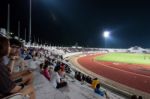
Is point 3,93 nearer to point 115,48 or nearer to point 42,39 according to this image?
point 42,39

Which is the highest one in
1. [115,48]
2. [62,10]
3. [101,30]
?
[62,10]

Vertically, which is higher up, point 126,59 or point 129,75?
point 129,75

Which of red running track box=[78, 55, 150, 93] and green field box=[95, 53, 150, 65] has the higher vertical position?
red running track box=[78, 55, 150, 93]

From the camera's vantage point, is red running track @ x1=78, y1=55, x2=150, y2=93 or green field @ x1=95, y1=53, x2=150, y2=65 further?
green field @ x1=95, y1=53, x2=150, y2=65

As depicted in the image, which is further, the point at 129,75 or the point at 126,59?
the point at 126,59

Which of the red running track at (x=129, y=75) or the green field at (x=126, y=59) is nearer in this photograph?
the red running track at (x=129, y=75)

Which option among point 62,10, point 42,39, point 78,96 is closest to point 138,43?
point 62,10

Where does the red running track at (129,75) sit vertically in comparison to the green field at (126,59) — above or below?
above

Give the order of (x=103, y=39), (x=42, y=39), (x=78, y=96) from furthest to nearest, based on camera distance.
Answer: (x=103, y=39), (x=42, y=39), (x=78, y=96)

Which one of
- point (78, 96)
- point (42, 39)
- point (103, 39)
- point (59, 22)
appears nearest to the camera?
point (78, 96)

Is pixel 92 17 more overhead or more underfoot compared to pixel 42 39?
more overhead

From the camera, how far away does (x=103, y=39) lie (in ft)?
237

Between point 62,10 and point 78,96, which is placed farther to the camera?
point 62,10

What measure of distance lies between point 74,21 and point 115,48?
22239 mm
